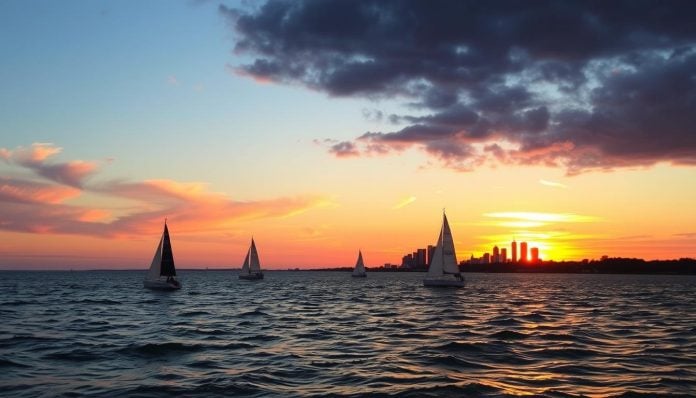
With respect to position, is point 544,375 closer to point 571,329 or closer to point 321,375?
point 321,375

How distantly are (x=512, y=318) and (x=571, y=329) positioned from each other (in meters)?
7.90

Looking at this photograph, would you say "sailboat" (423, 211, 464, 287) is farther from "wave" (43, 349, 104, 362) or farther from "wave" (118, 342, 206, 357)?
"wave" (43, 349, 104, 362)

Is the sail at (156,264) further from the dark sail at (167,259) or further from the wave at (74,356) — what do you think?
the wave at (74,356)

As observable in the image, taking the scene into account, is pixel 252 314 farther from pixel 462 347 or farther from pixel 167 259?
pixel 167 259

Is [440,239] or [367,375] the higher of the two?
[440,239]

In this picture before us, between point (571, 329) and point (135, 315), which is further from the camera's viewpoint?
point (135, 315)

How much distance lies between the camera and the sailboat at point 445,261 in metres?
96.1

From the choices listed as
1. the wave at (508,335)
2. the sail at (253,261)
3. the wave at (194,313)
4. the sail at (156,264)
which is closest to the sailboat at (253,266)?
the sail at (253,261)

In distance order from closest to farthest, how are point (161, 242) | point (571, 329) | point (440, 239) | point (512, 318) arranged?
point (571, 329)
point (512, 318)
point (161, 242)
point (440, 239)

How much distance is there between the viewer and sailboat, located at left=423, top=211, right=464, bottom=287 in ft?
315

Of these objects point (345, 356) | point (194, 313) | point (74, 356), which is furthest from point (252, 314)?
point (345, 356)

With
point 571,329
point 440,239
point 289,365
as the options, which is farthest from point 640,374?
point 440,239

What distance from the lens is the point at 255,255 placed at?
506 ft

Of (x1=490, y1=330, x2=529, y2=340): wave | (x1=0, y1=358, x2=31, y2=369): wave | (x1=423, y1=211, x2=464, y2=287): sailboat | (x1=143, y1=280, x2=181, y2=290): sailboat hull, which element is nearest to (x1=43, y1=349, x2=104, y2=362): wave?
(x1=0, y1=358, x2=31, y2=369): wave
